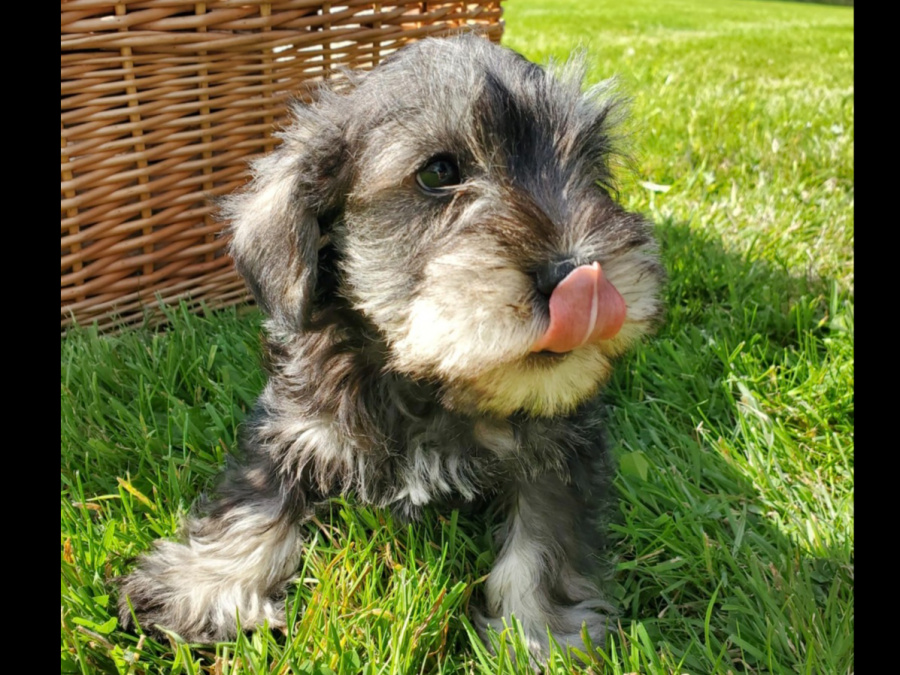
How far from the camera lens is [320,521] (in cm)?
226

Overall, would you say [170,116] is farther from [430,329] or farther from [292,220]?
[430,329]

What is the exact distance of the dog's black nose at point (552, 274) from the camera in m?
1.60

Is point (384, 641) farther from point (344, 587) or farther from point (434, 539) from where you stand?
point (434, 539)

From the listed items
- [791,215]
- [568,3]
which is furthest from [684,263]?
[568,3]

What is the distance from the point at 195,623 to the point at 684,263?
2.62 metres

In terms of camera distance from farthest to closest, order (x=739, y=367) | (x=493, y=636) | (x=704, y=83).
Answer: (x=704, y=83), (x=739, y=367), (x=493, y=636)

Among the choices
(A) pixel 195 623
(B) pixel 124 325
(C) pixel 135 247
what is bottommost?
(A) pixel 195 623

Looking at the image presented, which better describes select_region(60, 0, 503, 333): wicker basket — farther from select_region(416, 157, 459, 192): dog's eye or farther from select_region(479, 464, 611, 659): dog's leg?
select_region(479, 464, 611, 659): dog's leg

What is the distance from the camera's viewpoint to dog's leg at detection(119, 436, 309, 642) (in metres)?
2.04

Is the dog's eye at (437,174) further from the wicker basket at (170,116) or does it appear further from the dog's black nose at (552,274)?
the wicker basket at (170,116)

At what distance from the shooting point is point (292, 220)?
1.97m

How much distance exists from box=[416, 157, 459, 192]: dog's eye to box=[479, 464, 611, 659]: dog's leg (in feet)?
2.68

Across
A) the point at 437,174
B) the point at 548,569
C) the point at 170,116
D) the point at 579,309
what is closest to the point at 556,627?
the point at 548,569

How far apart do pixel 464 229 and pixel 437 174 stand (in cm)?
A: 20
